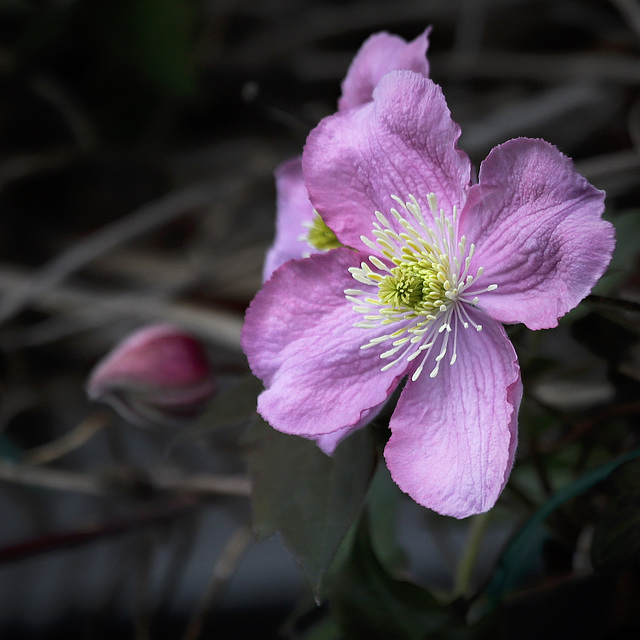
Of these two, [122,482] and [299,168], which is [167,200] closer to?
[122,482]

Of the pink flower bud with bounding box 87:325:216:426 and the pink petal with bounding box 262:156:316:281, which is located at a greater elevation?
the pink petal with bounding box 262:156:316:281

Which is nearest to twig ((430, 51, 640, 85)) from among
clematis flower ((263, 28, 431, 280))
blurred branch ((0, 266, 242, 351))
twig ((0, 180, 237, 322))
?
twig ((0, 180, 237, 322))

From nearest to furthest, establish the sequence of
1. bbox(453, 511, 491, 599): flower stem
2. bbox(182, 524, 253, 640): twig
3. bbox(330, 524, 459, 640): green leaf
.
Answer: bbox(330, 524, 459, 640): green leaf < bbox(453, 511, 491, 599): flower stem < bbox(182, 524, 253, 640): twig

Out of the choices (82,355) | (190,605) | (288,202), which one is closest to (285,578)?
(190,605)

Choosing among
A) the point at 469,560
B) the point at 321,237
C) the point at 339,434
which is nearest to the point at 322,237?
the point at 321,237

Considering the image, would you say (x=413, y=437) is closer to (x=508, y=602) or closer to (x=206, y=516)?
(x=508, y=602)

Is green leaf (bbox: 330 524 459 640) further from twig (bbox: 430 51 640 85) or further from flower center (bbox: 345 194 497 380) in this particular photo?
twig (bbox: 430 51 640 85)
